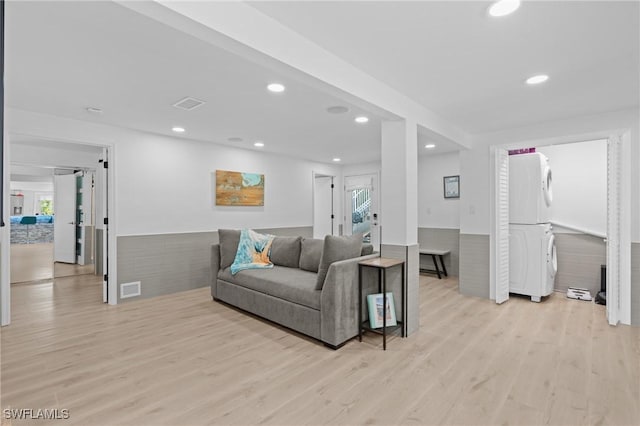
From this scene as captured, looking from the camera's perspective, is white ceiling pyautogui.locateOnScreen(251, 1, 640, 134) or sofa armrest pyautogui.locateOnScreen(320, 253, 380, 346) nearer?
white ceiling pyautogui.locateOnScreen(251, 1, 640, 134)

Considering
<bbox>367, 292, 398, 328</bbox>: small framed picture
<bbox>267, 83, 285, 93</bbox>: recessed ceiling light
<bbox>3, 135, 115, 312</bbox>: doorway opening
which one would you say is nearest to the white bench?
<bbox>367, 292, 398, 328</bbox>: small framed picture

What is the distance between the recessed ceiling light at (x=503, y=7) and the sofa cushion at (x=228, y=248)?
356cm

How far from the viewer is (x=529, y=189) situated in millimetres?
4418

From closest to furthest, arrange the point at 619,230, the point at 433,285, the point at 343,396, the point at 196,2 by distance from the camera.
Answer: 1. the point at 196,2
2. the point at 343,396
3. the point at 619,230
4. the point at 433,285

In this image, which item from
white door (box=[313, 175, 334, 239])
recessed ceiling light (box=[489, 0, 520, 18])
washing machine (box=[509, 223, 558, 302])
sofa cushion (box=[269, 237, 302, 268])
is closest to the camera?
recessed ceiling light (box=[489, 0, 520, 18])

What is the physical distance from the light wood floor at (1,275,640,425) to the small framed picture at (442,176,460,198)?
104 inches

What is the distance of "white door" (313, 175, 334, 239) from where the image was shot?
7.84 meters

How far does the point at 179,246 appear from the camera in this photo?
495 centimetres

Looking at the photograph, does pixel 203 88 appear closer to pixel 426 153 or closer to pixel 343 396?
pixel 343 396

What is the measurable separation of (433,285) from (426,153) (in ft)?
8.08

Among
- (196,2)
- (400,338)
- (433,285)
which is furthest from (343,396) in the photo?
(433,285)

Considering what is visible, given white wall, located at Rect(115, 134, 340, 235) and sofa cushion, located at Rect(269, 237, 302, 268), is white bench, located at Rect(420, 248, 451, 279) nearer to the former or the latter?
white wall, located at Rect(115, 134, 340, 235)

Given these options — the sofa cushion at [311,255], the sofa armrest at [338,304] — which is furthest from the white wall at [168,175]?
the sofa armrest at [338,304]

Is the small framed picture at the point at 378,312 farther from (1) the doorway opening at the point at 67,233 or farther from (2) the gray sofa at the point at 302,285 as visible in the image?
(1) the doorway opening at the point at 67,233
